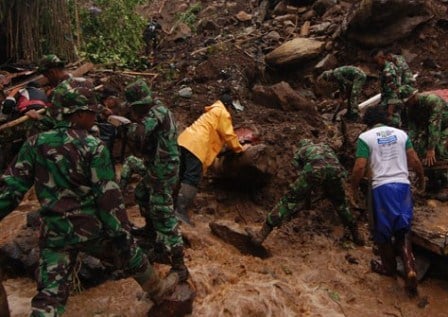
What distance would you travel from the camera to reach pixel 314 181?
226 inches

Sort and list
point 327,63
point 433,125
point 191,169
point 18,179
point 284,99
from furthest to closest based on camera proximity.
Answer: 1. point 327,63
2. point 284,99
3. point 433,125
4. point 191,169
5. point 18,179

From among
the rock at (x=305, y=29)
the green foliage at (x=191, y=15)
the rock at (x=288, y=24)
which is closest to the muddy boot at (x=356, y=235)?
the rock at (x=305, y=29)

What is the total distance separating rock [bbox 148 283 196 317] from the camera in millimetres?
4047

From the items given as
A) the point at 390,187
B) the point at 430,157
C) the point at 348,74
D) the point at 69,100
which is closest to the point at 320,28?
the point at 348,74

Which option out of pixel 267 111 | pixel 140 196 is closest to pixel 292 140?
pixel 267 111

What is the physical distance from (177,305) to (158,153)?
1.33m

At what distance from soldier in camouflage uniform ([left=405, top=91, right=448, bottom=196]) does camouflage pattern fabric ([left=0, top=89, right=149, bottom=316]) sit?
14.9 feet

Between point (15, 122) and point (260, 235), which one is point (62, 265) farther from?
point (15, 122)

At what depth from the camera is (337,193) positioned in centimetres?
A: 588

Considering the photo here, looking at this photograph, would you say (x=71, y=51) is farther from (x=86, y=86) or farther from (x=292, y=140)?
(x=86, y=86)

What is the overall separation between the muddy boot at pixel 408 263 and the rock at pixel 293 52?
23.3ft

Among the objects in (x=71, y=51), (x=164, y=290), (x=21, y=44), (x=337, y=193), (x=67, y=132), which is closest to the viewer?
(x=67, y=132)

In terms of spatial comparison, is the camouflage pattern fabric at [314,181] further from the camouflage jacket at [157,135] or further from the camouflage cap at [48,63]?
the camouflage cap at [48,63]

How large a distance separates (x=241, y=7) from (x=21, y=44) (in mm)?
7968
